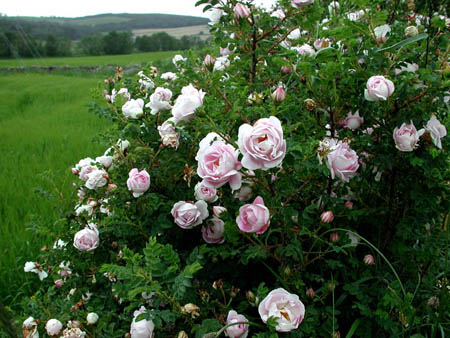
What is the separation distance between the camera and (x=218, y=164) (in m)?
0.90

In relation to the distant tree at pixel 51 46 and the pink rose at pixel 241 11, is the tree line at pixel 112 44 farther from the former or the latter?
the pink rose at pixel 241 11

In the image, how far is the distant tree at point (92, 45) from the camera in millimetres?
26906

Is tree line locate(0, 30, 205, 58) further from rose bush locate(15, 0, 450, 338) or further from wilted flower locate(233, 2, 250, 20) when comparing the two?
rose bush locate(15, 0, 450, 338)

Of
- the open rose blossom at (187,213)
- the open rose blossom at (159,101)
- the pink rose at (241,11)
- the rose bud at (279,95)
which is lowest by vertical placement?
the open rose blossom at (187,213)

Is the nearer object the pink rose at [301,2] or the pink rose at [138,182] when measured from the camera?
the pink rose at [138,182]

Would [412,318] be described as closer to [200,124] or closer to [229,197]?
[229,197]

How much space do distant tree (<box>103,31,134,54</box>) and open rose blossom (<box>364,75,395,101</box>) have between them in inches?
1197

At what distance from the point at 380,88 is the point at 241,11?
1.97ft

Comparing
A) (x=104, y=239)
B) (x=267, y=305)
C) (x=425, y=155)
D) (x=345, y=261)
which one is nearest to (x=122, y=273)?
(x=267, y=305)

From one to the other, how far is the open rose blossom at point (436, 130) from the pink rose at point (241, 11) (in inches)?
27.9

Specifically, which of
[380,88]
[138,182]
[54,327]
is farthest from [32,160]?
[380,88]

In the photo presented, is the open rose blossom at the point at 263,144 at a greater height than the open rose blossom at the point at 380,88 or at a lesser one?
lesser

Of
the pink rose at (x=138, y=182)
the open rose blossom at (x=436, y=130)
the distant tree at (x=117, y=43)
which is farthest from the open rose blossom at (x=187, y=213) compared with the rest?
the distant tree at (x=117, y=43)

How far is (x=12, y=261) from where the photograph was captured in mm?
2270
